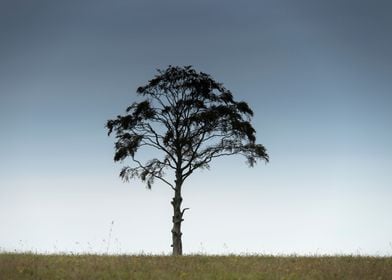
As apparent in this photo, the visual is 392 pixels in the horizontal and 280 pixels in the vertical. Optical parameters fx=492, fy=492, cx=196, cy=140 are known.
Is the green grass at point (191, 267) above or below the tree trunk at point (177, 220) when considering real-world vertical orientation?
below

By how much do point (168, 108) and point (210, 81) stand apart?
10.2ft

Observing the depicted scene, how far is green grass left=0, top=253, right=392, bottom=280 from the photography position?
16453mm

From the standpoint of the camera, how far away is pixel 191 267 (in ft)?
59.9

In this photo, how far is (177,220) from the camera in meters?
29.4

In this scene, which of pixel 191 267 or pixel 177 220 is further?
pixel 177 220

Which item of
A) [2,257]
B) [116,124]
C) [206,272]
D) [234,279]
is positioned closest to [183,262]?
[206,272]

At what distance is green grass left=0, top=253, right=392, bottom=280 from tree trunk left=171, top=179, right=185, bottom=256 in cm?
772

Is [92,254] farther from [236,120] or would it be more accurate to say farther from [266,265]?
[236,120]

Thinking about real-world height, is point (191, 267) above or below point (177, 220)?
below

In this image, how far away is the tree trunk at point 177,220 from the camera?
2888 centimetres

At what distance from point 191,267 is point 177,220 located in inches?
438

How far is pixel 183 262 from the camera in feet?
64.3

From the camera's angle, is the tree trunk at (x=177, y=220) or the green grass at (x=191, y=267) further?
the tree trunk at (x=177, y=220)

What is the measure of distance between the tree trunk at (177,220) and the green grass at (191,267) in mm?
7719
